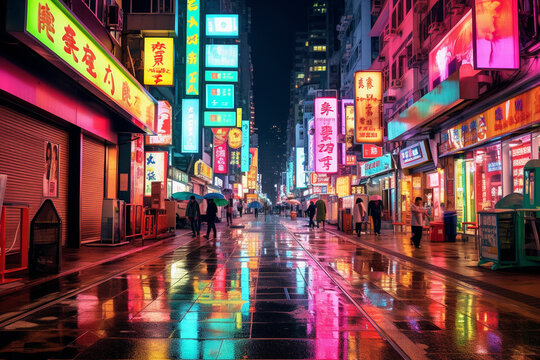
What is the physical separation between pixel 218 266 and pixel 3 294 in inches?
206

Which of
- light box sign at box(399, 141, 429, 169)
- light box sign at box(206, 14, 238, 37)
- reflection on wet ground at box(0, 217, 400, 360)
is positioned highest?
light box sign at box(206, 14, 238, 37)

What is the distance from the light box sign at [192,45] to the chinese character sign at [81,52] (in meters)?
14.3

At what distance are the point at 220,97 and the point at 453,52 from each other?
22.8 m

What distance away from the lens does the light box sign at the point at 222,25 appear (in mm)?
43125

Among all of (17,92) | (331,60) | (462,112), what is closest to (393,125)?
(462,112)

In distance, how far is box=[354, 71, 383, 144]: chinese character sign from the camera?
30.3 meters

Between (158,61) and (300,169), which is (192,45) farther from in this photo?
(300,169)

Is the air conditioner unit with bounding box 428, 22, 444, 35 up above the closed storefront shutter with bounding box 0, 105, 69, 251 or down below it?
above

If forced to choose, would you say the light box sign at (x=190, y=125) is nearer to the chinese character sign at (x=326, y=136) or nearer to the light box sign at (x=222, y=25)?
the light box sign at (x=222, y=25)

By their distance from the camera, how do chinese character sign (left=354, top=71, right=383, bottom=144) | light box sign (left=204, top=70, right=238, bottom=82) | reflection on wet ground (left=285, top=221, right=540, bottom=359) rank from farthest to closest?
light box sign (left=204, top=70, right=238, bottom=82) → chinese character sign (left=354, top=71, right=383, bottom=144) → reflection on wet ground (left=285, top=221, right=540, bottom=359)

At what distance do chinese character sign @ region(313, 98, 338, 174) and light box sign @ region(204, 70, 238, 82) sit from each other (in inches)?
417

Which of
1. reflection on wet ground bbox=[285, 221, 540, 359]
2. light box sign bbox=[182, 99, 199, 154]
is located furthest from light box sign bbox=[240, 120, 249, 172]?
reflection on wet ground bbox=[285, 221, 540, 359]

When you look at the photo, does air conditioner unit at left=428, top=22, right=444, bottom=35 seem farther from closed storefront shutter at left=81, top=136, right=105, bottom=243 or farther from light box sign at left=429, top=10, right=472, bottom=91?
closed storefront shutter at left=81, top=136, right=105, bottom=243

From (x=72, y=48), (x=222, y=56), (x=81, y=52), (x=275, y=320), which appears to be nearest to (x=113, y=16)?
(x=81, y=52)
